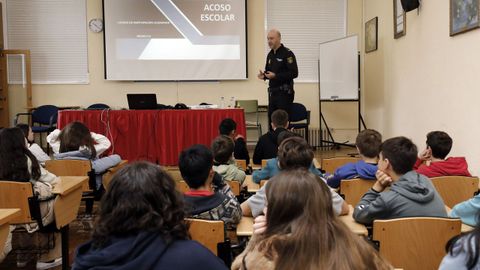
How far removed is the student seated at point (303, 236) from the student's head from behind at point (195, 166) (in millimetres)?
1010

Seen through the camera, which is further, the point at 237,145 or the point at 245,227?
the point at 237,145

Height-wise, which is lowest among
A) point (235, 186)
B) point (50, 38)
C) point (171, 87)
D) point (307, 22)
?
point (235, 186)

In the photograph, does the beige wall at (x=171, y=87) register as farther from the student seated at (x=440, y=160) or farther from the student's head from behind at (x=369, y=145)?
the student's head from behind at (x=369, y=145)

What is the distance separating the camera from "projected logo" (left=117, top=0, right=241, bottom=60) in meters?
8.51

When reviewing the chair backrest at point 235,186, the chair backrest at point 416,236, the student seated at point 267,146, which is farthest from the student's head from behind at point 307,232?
the student seated at point 267,146

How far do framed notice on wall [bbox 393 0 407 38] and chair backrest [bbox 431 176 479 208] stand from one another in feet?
12.2

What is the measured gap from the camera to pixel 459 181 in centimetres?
312

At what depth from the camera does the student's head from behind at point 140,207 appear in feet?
4.13

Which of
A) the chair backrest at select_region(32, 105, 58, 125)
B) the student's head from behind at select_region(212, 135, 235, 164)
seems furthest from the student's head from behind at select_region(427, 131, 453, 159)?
the chair backrest at select_region(32, 105, 58, 125)

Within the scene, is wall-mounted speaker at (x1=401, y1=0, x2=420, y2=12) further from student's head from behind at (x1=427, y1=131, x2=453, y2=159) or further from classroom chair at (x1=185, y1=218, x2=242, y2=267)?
classroom chair at (x1=185, y1=218, x2=242, y2=267)

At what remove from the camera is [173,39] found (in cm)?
855

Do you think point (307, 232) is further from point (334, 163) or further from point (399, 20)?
point (399, 20)

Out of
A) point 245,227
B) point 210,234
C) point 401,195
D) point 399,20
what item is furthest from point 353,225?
point 399,20

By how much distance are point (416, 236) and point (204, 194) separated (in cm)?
97
